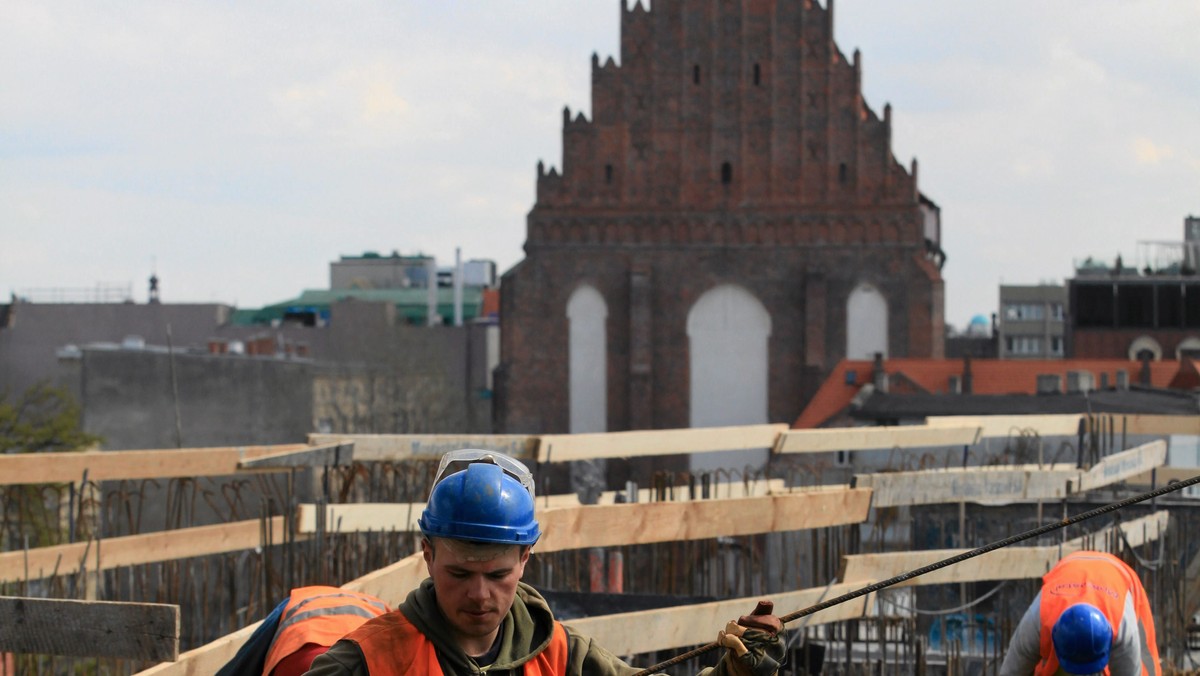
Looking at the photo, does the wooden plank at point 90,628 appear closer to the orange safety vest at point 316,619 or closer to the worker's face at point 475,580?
the orange safety vest at point 316,619

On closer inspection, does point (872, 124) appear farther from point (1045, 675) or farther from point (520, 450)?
point (1045, 675)

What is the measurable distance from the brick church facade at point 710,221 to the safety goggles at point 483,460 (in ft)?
123

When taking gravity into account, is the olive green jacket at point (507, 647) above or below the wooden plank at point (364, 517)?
above

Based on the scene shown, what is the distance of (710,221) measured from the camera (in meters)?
41.3

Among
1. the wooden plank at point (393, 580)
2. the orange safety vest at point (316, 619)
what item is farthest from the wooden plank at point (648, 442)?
the orange safety vest at point (316, 619)

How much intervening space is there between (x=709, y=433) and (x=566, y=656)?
28.9ft

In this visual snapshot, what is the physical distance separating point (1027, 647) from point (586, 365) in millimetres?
34965

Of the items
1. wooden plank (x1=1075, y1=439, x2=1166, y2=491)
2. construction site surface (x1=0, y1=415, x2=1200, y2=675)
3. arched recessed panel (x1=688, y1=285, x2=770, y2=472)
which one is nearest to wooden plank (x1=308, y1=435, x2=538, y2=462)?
construction site surface (x1=0, y1=415, x2=1200, y2=675)

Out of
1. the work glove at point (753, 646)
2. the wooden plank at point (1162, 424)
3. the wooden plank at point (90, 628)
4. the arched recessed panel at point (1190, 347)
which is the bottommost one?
the wooden plank at point (90, 628)

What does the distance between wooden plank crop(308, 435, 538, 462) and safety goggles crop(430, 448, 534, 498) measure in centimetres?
761

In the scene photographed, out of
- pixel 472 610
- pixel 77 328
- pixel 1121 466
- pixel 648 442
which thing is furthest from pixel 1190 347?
pixel 472 610

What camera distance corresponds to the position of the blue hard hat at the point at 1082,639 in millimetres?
6562

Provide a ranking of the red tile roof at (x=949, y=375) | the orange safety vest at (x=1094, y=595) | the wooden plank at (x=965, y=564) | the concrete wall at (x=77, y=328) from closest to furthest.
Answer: the orange safety vest at (x=1094, y=595) → the wooden plank at (x=965, y=564) → the red tile roof at (x=949, y=375) → the concrete wall at (x=77, y=328)

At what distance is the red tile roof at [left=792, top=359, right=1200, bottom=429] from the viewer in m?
37.6
